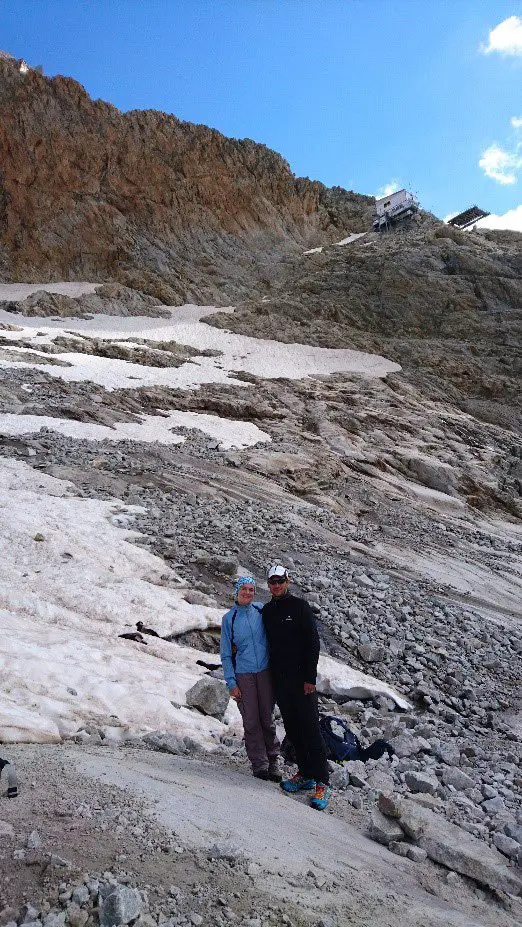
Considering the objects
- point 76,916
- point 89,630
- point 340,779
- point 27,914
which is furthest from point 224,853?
point 89,630

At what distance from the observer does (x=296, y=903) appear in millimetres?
2951

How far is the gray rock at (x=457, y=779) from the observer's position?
17.7 ft

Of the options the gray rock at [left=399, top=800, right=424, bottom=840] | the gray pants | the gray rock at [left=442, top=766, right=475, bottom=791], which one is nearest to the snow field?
the gray pants

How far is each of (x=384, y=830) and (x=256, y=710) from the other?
1.32 meters

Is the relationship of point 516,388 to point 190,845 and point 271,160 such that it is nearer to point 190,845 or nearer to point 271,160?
point 190,845

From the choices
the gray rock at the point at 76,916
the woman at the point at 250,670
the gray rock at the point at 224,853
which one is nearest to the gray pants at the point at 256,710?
the woman at the point at 250,670

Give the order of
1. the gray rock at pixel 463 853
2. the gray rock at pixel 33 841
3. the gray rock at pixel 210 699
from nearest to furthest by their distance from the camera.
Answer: the gray rock at pixel 33 841
the gray rock at pixel 463 853
the gray rock at pixel 210 699

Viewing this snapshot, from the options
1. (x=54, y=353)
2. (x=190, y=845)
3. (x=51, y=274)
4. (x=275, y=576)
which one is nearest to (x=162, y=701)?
(x=275, y=576)

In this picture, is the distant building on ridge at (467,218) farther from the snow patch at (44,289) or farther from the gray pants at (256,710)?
the gray pants at (256,710)

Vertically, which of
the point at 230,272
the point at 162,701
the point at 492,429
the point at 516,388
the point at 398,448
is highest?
the point at 230,272

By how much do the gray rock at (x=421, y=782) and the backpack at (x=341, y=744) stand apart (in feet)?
2.01

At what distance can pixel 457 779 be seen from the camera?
5.47m

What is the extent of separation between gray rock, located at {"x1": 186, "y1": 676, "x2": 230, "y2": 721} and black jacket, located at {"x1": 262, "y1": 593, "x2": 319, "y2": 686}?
6.01 feet

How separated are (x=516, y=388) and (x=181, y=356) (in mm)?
21823
